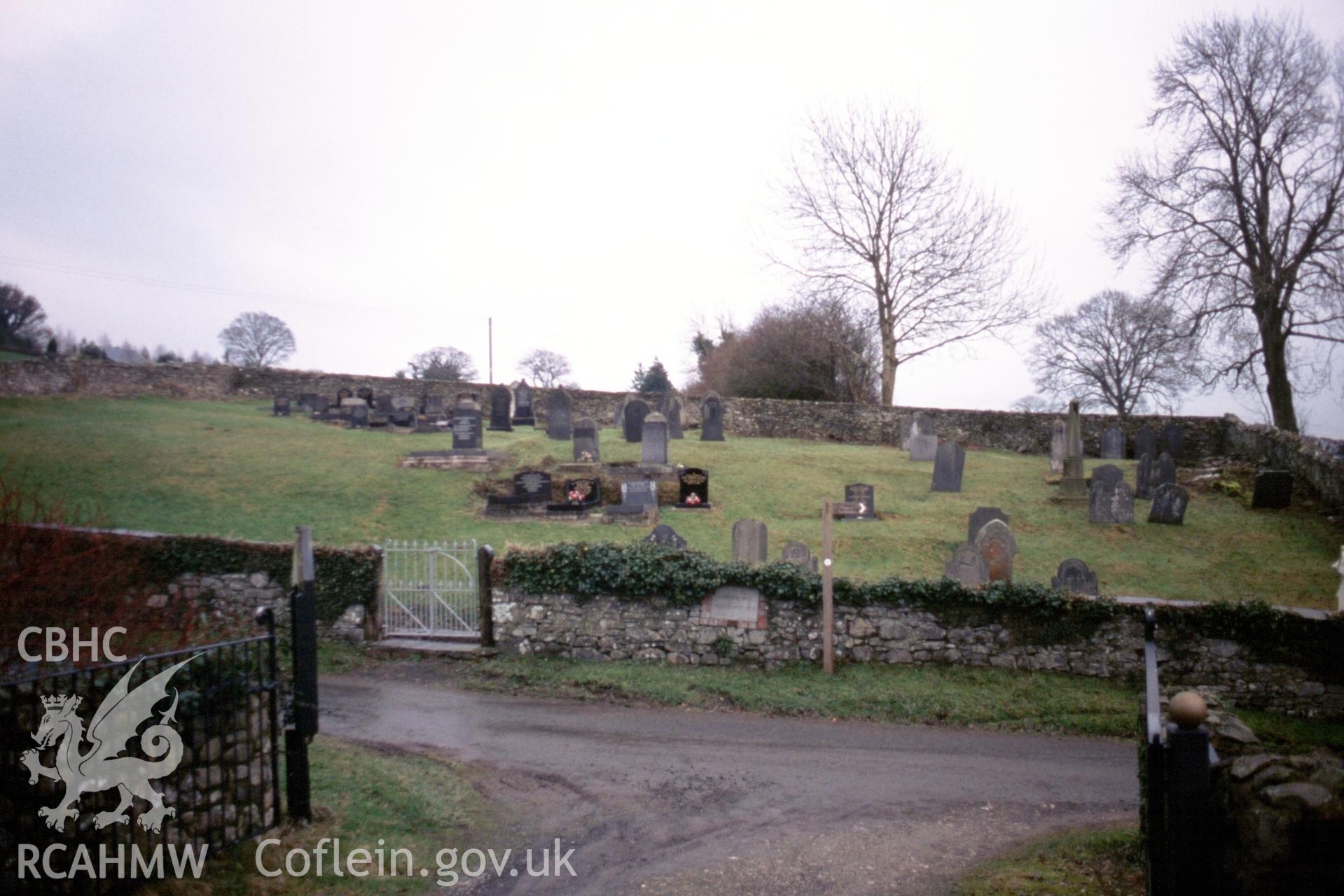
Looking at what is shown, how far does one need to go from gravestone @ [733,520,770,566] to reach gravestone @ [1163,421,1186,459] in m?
20.9

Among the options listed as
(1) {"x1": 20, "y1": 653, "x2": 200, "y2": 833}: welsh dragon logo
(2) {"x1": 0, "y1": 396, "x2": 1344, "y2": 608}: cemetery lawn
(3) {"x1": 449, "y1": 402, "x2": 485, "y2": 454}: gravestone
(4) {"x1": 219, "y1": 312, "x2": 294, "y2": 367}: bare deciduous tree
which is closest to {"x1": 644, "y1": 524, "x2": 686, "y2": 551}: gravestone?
(2) {"x1": 0, "y1": 396, "x2": 1344, "y2": 608}: cemetery lawn

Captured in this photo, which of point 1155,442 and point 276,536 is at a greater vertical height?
point 1155,442

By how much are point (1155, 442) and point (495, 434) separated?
23.1 m

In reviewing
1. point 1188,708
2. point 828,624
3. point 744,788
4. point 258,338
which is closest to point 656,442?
point 828,624

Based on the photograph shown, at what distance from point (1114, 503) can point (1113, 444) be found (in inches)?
497

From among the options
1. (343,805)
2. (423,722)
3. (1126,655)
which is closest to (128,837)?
(343,805)

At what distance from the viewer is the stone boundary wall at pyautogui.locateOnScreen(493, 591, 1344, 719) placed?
30.9ft

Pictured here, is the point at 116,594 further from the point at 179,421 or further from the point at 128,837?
the point at 179,421

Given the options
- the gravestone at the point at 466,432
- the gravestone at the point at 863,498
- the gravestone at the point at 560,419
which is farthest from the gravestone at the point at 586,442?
the gravestone at the point at 863,498

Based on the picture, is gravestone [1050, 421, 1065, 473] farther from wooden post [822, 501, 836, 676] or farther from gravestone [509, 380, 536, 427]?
gravestone [509, 380, 536, 427]

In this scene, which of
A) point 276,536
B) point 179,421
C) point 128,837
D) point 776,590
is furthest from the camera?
point 179,421

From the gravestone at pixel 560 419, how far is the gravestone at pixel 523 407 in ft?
8.79

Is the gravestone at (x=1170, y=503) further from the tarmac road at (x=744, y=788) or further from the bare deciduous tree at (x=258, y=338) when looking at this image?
the bare deciduous tree at (x=258, y=338)

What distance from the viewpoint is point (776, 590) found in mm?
10555
